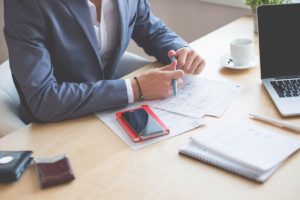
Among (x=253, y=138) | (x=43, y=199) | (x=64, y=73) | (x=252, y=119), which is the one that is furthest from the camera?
(x=64, y=73)

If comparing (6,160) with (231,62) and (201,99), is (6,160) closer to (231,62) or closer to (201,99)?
(201,99)

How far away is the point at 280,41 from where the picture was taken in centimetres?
126

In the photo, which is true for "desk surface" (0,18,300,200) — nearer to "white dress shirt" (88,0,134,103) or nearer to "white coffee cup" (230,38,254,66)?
"white coffee cup" (230,38,254,66)

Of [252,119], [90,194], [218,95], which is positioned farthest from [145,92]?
[90,194]

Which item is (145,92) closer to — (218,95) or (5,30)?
(218,95)

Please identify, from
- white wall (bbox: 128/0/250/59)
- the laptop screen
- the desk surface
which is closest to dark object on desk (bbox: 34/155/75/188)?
the desk surface

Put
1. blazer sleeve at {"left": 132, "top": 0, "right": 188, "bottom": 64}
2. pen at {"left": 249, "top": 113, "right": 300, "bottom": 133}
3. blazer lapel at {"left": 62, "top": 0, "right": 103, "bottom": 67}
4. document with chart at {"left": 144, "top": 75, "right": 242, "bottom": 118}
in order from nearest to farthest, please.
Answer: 1. pen at {"left": 249, "top": 113, "right": 300, "bottom": 133}
2. document with chart at {"left": 144, "top": 75, "right": 242, "bottom": 118}
3. blazer lapel at {"left": 62, "top": 0, "right": 103, "bottom": 67}
4. blazer sleeve at {"left": 132, "top": 0, "right": 188, "bottom": 64}

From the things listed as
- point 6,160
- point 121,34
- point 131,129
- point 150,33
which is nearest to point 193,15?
point 150,33

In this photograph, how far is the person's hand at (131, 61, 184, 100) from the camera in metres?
1.23

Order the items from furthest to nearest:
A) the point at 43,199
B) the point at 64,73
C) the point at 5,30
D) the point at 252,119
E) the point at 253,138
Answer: the point at 64,73 < the point at 5,30 < the point at 252,119 < the point at 253,138 < the point at 43,199

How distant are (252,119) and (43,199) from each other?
0.56 m

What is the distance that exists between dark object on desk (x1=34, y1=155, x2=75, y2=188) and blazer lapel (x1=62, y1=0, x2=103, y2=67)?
479 millimetres

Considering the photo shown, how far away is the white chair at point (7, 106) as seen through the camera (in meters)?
1.29

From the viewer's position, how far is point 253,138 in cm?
99
